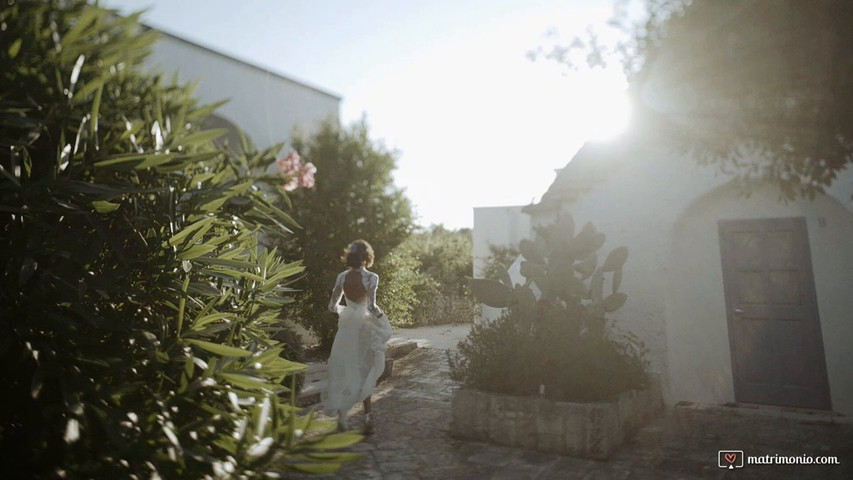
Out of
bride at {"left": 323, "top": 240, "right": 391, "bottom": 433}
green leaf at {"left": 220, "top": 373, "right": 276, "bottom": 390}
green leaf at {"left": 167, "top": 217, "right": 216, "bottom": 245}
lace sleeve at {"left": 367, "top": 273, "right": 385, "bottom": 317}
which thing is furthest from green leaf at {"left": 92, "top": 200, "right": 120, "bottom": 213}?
lace sleeve at {"left": 367, "top": 273, "right": 385, "bottom": 317}

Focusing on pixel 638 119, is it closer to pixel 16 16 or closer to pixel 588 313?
pixel 588 313

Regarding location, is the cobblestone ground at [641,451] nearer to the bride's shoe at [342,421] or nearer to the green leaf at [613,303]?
the bride's shoe at [342,421]

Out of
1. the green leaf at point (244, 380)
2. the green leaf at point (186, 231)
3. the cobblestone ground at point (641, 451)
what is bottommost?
the cobblestone ground at point (641, 451)

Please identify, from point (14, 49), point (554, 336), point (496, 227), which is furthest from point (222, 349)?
point (496, 227)

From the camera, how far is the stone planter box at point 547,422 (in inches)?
172

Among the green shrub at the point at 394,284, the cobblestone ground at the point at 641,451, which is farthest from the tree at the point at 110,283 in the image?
the green shrub at the point at 394,284

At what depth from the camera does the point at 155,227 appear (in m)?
2.64

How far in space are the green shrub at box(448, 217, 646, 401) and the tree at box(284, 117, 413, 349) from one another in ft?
15.0

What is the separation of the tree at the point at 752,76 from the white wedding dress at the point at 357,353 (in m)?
3.20

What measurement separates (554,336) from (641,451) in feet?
4.03

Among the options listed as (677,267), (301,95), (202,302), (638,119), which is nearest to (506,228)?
(301,95)

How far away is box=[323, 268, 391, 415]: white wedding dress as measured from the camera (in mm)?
5223

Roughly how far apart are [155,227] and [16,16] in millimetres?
1148

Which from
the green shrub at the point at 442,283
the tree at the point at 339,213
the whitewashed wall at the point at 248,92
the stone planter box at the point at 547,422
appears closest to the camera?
the stone planter box at the point at 547,422
